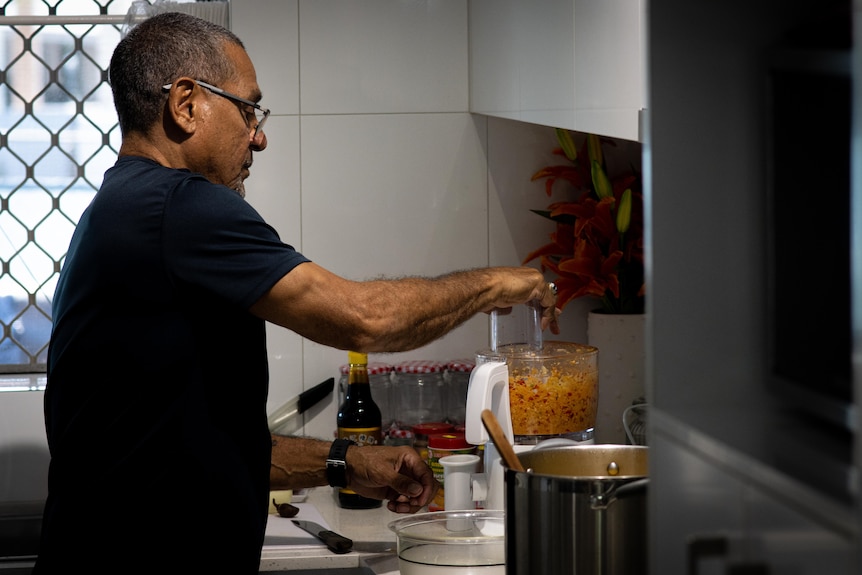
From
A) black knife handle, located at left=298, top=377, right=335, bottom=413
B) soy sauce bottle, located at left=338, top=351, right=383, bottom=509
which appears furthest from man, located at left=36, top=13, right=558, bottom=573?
black knife handle, located at left=298, top=377, right=335, bottom=413

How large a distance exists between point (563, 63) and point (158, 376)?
0.79 meters

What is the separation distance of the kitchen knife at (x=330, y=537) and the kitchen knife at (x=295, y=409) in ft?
1.37

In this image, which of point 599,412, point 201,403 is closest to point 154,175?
point 201,403

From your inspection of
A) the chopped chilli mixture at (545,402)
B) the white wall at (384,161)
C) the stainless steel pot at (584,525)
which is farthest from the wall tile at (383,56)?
the stainless steel pot at (584,525)

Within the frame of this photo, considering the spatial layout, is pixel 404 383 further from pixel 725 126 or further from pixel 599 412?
pixel 725 126

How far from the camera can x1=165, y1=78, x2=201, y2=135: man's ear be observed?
132 cm

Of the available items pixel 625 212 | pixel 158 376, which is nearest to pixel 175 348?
pixel 158 376

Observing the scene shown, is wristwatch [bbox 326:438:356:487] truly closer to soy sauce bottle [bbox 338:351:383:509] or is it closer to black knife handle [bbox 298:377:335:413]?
soy sauce bottle [bbox 338:351:383:509]

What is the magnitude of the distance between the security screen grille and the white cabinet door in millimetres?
920

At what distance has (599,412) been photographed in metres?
2.08

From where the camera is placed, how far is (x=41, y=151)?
7.93 feet

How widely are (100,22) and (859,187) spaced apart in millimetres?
2272

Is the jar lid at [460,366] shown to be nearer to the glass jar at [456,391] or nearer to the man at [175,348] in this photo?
the glass jar at [456,391]

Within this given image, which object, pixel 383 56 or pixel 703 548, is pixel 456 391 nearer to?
pixel 383 56
